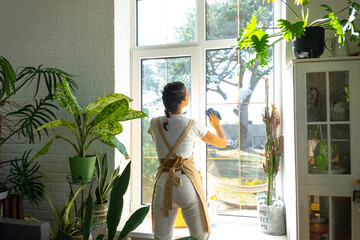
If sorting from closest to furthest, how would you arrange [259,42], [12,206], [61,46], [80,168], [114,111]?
[259,42] → [114,111] → [80,168] → [12,206] → [61,46]

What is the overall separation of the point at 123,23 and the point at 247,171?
1997 millimetres

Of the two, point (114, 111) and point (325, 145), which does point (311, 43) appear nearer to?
point (325, 145)

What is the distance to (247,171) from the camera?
9.38ft

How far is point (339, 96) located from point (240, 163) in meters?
1.19

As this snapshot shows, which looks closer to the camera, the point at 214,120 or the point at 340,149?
the point at 340,149

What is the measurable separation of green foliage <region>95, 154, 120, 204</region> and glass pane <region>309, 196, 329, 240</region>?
1.55m

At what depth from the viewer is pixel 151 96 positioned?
123 inches

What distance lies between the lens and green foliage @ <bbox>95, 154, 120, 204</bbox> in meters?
2.52

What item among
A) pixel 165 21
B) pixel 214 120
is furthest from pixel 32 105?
pixel 214 120

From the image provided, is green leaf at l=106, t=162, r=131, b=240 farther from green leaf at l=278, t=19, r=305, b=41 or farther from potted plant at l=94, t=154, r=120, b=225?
green leaf at l=278, t=19, r=305, b=41

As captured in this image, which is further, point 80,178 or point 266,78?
point 266,78

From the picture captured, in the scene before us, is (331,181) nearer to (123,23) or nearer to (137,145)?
(137,145)

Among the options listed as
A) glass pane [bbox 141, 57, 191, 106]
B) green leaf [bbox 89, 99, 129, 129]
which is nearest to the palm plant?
green leaf [bbox 89, 99, 129, 129]

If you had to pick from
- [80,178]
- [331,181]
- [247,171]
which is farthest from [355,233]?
[80,178]
